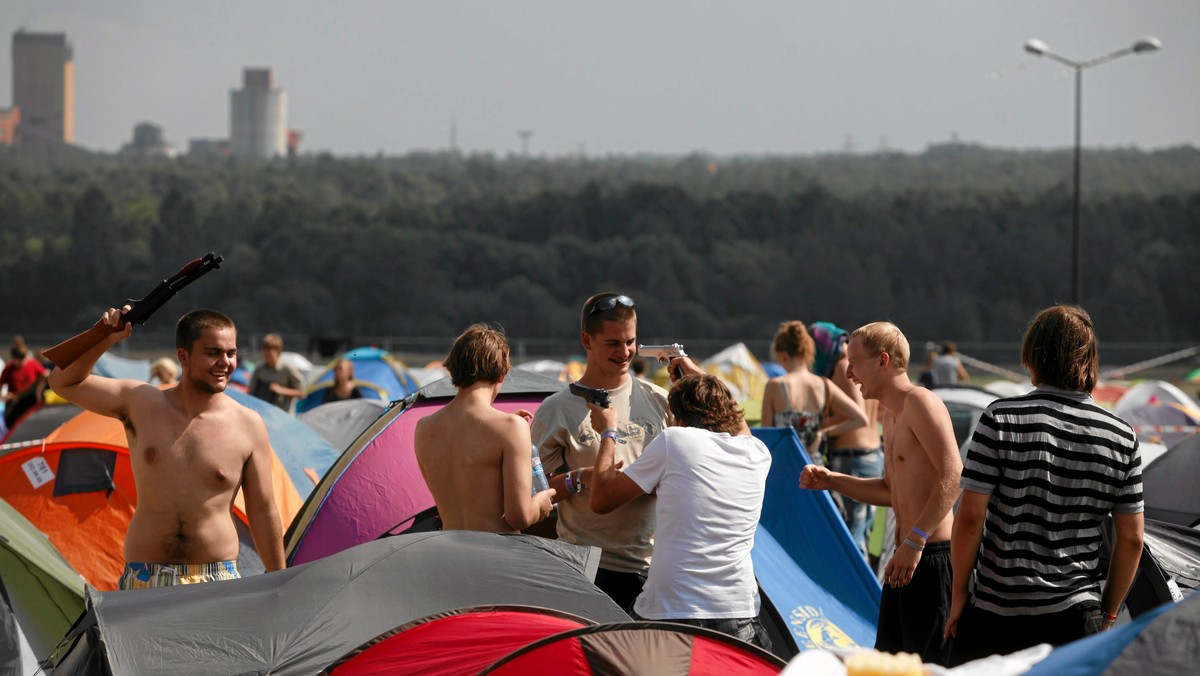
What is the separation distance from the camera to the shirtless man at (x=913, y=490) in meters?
4.64

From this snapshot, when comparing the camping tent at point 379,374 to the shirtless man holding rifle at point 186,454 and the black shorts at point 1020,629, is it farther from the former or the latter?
the black shorts at point 1020,629

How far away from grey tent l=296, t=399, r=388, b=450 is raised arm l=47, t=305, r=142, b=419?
6.43 meters

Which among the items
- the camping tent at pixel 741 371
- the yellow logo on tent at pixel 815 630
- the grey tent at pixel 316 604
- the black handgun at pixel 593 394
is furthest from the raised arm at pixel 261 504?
the camping tent at pixel 741 371

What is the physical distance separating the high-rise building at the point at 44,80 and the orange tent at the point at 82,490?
146109mm

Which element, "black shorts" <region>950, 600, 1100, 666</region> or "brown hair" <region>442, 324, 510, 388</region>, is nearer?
"black shorts" <region>950, 600, 1100, 666</region>

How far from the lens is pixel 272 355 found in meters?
13.5

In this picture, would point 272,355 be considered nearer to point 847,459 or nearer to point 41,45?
point 847,459

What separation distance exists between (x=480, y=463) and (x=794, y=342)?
383cm

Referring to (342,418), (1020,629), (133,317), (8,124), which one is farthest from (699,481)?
(8,124)

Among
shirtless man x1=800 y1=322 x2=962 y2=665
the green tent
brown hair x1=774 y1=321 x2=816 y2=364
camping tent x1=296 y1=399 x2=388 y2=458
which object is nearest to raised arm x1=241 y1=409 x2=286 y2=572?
the green tent

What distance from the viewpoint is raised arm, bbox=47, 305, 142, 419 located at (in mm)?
4688

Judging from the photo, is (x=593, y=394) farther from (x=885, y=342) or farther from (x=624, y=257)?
Result: (x=624, y=257)

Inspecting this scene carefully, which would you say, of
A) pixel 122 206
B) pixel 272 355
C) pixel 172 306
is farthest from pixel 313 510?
pixel 122 206

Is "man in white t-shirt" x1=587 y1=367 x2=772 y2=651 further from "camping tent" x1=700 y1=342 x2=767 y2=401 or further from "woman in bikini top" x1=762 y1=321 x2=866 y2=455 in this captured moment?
"camping tent" x1=700 y1=342 x2=767 y2=401
